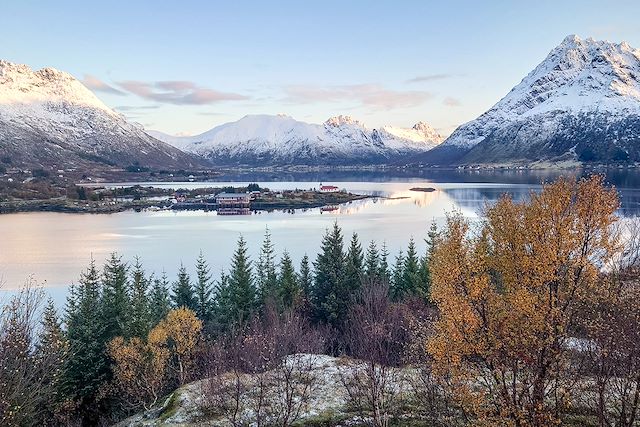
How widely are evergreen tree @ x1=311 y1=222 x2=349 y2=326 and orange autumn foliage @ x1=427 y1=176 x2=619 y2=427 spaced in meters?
24.1

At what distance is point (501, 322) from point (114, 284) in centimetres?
3005

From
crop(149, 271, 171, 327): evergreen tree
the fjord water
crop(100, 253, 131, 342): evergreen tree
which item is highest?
crop(100, 253, 131, 342): evergreen tree

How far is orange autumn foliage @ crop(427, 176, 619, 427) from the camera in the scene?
17016 mm

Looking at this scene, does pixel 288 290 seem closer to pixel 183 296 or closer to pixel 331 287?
pixel 331 287

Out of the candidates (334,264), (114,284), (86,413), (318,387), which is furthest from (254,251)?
(318,387)

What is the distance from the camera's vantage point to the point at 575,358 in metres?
21.7

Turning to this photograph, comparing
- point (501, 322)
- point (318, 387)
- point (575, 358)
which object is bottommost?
point (318, 387)

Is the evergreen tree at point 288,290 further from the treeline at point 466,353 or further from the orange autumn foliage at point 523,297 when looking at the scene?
the orange autumn foliage at point 523,297

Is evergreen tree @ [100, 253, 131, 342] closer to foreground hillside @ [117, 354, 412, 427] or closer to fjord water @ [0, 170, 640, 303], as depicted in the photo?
foreground hillside @ [117, 354, 412, 427]

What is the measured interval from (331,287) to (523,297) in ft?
96.3

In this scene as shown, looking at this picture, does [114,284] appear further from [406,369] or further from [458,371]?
[458,371]

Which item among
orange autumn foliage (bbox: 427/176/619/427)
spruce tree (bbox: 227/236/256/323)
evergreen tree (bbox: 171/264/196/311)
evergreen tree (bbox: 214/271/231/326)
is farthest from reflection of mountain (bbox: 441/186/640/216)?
orange autumn foliage (bbox: 427/176/619/427)

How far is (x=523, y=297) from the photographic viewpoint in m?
17.2

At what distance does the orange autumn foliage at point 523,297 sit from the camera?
55.8ft
